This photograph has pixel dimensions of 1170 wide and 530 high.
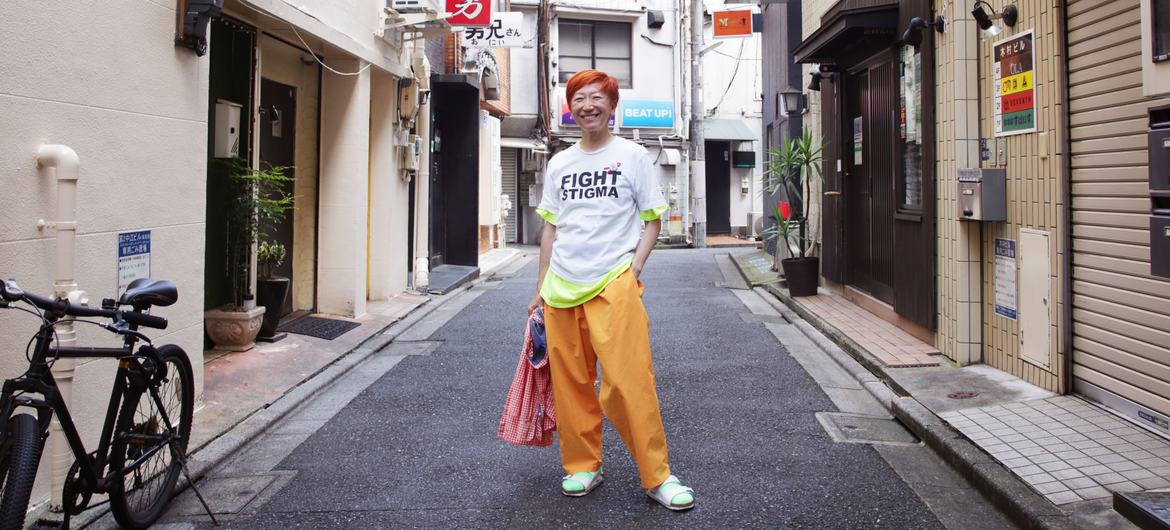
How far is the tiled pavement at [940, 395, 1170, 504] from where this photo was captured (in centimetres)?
417

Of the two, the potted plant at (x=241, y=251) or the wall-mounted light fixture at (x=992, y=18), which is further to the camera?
the potted plant at (x=241, y=251)

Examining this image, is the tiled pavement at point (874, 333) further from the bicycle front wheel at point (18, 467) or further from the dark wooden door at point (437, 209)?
the dark wooden door at point (437, 209)

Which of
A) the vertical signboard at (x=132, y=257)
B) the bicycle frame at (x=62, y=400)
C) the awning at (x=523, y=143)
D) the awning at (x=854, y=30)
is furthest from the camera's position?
the awning at (x=523, y=143)

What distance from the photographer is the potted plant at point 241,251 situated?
7457 mm

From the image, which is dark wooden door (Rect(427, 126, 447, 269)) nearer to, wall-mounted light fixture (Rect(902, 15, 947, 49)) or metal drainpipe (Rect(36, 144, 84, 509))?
wall-mounted light fixture (Rect(902, 15, 947, 49))

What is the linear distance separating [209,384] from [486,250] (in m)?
14.5

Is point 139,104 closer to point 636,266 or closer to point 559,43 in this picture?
point 636,266

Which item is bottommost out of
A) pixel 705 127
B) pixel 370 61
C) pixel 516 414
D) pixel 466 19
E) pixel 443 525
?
pixel 443 525

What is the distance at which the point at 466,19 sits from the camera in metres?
11.2

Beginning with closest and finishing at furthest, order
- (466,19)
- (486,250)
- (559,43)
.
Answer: (466,19)
(486,250)
(559,43)

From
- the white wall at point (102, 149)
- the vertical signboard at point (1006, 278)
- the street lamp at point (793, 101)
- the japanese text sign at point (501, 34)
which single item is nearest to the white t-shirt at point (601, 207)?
the white wall at point (102, 149)

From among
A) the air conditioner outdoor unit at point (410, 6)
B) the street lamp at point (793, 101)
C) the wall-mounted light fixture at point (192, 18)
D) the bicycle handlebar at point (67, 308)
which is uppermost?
the air conditioner outdoor unit at point (410, 6)

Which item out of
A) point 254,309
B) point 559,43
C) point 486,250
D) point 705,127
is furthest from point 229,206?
point 705,127

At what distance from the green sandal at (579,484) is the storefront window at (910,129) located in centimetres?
506
